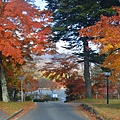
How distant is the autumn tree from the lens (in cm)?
2158

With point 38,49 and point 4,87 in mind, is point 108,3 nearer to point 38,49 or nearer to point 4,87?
point 38,49

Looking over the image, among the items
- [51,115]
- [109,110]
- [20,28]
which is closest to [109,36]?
[109,110]

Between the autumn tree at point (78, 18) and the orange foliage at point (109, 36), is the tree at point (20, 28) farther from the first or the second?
the orange foliage at point (109, 36)

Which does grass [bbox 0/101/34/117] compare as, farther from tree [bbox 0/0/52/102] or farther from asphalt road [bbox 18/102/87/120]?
tree [bbox 0/0/52/102]

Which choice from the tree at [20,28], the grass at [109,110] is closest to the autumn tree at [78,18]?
the tree at [20,28]

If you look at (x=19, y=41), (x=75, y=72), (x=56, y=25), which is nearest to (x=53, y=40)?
(x=56, y=25)

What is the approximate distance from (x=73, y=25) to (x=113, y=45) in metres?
12.8

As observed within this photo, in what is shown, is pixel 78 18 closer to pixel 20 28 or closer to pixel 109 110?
pixel 20 28

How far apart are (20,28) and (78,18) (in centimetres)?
563

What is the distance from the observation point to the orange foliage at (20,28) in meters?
18.8

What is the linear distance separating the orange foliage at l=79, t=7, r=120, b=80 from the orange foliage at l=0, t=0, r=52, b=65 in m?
6.00

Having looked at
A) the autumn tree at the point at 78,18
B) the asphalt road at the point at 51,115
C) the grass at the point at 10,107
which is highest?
the autumn tree at the point at 78,18

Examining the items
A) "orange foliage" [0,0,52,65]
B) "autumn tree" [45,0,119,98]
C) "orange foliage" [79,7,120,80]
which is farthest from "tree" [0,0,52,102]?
"orange foliage" [79,7,120,80]

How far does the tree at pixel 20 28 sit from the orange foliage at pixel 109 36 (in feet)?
19.7
